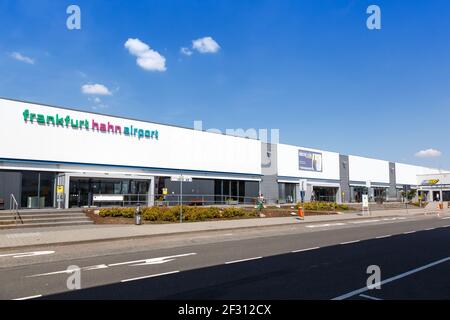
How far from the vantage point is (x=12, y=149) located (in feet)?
79.8

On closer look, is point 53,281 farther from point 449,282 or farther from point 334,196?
point 334,196

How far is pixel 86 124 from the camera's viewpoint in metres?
28.2

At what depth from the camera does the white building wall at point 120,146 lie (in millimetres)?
24656

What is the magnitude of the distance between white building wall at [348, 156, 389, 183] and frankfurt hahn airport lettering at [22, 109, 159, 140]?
37.0m

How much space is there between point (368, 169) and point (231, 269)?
58.5 m

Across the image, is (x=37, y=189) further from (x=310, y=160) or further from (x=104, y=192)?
(x=310, y=160)

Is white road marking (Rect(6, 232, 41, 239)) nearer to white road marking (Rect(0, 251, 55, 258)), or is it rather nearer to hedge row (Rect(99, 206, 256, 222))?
white road marking (Rect(0, 251, 55, 258))

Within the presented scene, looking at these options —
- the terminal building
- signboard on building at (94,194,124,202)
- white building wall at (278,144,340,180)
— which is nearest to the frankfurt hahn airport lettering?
the terminal building

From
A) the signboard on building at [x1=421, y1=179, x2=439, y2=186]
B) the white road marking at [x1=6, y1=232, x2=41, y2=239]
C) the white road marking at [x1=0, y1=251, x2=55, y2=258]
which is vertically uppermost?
the signboard on building at [x1=421, y1=179, x2=439, y2=186]

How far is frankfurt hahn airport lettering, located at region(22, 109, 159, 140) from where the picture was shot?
25.5 m
